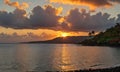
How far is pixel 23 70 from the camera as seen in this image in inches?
3548

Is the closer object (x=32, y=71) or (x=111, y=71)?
(x=111, y=71)

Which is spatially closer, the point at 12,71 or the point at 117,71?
the point at 117,71

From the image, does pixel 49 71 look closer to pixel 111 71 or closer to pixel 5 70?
pixel 5 70

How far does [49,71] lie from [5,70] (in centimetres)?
1732

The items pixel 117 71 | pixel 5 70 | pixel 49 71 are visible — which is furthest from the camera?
pixel 5 70

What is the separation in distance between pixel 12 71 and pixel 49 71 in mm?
13825

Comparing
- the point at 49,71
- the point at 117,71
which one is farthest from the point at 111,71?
the point at 49,71

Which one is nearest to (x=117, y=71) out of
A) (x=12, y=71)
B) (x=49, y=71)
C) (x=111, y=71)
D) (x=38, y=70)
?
(x=111, y=71)

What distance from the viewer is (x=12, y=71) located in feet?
291

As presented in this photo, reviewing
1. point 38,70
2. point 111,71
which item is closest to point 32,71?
point 38,70

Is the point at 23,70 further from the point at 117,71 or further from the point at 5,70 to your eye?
the point at 117,71

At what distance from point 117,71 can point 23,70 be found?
36.6 m

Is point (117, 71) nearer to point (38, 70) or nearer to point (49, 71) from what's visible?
point (49, 71)

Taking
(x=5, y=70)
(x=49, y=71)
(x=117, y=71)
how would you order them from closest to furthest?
(x=117, y=71) < (x=49, y=71) < (x=5, y=70)
